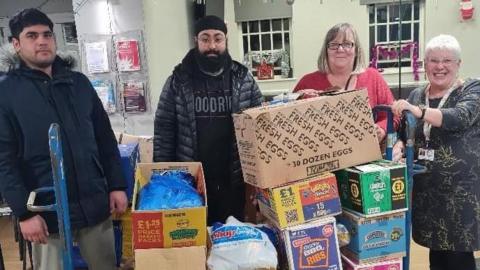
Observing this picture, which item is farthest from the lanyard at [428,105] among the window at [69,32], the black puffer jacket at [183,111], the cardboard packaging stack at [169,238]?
the window at [69,32]

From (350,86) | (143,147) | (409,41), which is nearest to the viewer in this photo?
(350,86)

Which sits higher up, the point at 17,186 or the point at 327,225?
the point at 17,186

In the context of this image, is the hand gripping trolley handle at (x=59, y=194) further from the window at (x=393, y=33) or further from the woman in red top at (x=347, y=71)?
the window at (x=393, y=33)

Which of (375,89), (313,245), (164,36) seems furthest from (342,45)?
(164,36)

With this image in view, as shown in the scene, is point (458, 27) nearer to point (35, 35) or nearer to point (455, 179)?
point (455, 179)

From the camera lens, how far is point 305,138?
5.13 feet

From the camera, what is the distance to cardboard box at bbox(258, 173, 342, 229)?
1.51 m

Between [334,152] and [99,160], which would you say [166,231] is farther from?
[334,152]

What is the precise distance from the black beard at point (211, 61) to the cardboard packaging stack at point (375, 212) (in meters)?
0.78

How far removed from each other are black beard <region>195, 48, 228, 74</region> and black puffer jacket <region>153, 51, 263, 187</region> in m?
0.06

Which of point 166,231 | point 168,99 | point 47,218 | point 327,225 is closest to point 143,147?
point 168,99

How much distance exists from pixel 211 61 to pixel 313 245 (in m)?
0.96

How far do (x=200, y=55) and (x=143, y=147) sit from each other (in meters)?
1.28

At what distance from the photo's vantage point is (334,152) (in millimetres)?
1603
